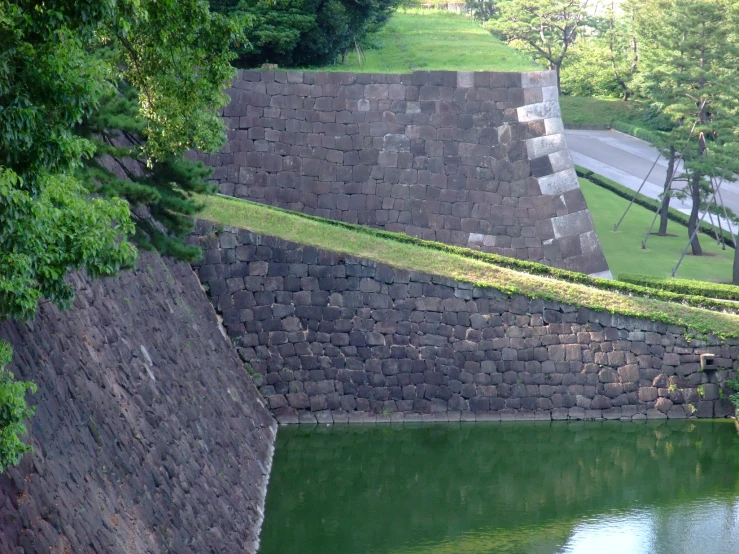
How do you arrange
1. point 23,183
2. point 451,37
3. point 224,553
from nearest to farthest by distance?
point 23,183 < point 224,553 < point 451,37

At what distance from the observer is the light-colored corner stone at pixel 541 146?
61.4ft

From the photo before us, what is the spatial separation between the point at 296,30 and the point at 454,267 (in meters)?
6.04

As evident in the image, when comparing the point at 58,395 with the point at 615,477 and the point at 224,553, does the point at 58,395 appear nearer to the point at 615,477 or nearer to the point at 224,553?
the point at 224,553

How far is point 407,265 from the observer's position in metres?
16.4

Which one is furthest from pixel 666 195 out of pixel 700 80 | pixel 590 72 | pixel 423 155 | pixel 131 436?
pixel 590 72

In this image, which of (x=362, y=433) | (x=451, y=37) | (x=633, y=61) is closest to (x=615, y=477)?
(x=362, y=433)

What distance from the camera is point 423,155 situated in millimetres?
18859

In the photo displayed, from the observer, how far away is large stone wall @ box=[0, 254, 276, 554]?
7.30 m

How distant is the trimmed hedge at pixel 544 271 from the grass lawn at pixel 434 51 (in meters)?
3.27

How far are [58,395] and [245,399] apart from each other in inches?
266

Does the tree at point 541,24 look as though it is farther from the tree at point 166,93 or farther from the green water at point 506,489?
the tree at point 166,93

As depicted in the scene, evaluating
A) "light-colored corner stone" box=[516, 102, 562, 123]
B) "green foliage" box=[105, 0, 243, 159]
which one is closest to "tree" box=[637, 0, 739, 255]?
"light-colored corner stone" box=[516, 102, 562, 123]

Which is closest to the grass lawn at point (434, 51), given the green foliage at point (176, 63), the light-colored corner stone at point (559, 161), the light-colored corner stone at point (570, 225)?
the light-colored corner stone at point (559, 161)

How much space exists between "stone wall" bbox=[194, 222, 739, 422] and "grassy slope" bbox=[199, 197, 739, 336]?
0.17 m
